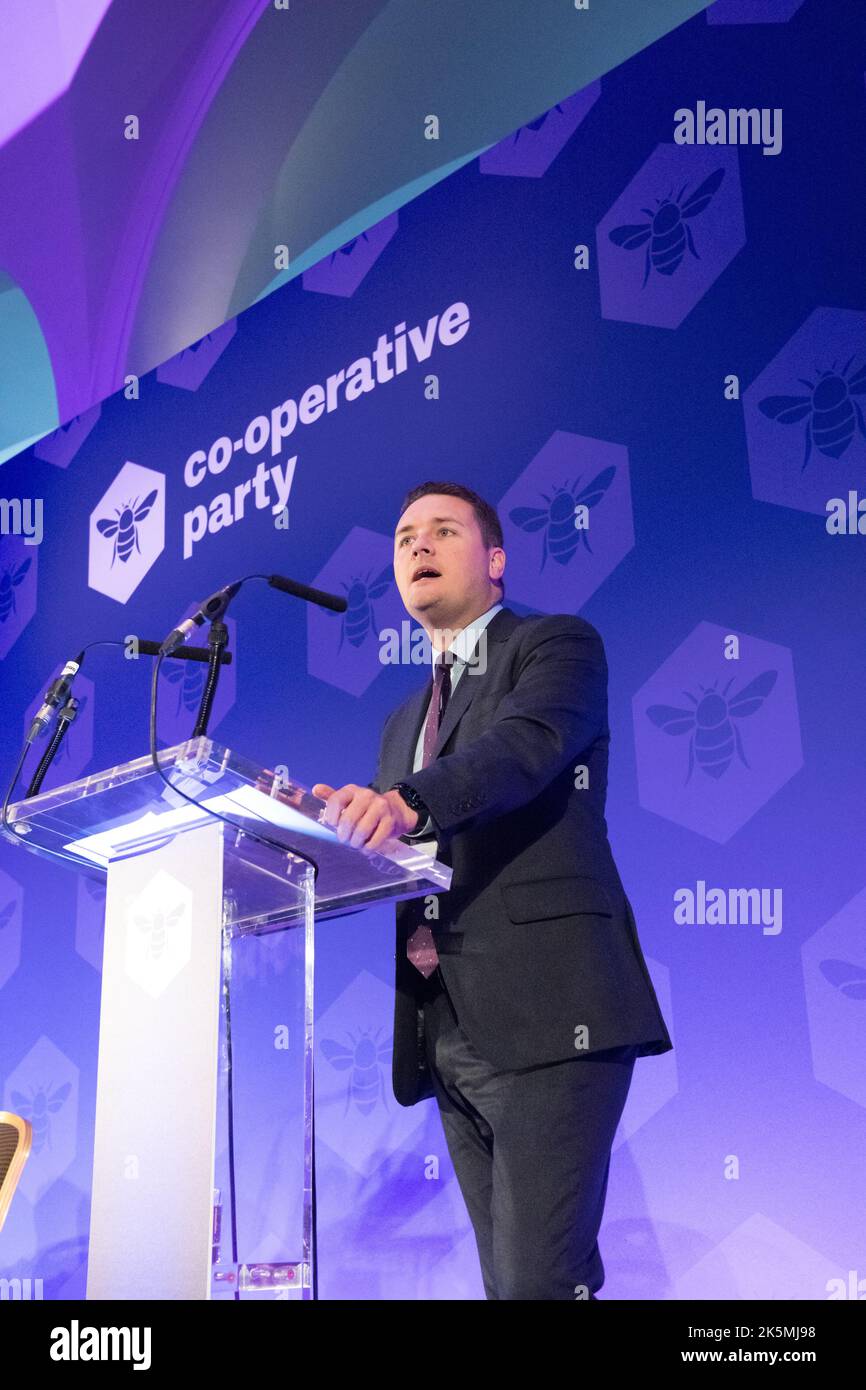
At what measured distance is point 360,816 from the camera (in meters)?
1.98

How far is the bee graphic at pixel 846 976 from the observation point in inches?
116

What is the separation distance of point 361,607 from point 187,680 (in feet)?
2.21

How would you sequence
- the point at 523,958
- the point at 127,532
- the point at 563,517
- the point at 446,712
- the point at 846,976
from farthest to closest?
the point at 127,532 < the point at 563,517 < the point at 846,976 < the point at 446,712 < the point at 523,958

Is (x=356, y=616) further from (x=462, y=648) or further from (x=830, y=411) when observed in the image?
(x=830, y=411)

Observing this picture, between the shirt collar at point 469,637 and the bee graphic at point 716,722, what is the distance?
73 cm

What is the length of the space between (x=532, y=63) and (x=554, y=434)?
1.15m

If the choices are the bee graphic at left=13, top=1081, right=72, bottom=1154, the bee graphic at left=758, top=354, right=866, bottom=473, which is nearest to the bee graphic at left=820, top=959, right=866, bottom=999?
the bee graphic at left=758, top=354, right=866, bottom=473

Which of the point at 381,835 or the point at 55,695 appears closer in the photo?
the point at 381,835

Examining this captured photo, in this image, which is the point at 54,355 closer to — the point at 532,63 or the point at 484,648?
the point at 532,63

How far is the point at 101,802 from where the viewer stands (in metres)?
2.05

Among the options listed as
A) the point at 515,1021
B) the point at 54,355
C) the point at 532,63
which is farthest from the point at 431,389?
the point at 515,1021

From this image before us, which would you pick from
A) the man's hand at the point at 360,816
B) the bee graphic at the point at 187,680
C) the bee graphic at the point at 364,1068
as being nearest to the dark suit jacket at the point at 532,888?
the man's hand at the point at 360,816

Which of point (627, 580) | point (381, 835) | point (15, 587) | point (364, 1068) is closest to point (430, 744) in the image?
point (381, 835)

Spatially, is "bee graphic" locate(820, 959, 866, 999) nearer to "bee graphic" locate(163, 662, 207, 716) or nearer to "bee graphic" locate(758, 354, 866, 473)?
"bee graphic" locate(758, 354, 866, 473)
